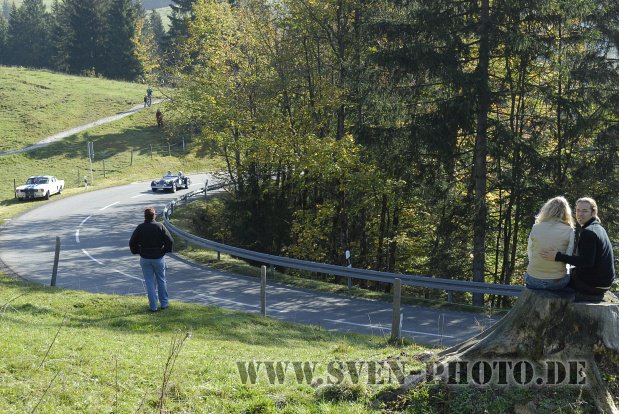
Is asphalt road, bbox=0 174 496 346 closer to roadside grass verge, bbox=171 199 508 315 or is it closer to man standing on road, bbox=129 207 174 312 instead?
roadside grass verge, bbox=171 199 508 315

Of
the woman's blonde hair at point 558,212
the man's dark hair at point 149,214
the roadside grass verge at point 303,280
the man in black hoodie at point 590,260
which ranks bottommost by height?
the roadside grass verge at point 303,280

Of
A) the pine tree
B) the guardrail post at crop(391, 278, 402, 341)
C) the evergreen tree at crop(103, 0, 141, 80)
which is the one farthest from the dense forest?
the pine tree

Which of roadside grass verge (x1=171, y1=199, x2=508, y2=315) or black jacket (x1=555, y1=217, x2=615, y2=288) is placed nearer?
black jacket (x1=555, y1=217, x2=615, y2=288)

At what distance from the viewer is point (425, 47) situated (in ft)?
61.7

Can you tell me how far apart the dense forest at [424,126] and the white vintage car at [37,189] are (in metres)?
13.1

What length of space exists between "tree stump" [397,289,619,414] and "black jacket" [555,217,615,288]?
0.77 ft

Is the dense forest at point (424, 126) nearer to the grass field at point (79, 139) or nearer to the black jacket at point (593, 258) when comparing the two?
the black jacket at point (593, 258)

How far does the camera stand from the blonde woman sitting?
5957mm

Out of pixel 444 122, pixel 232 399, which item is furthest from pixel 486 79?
pixel 232 399

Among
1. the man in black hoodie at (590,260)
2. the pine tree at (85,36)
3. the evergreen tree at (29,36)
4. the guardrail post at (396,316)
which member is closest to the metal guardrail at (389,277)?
the guardrail post at (396,316)

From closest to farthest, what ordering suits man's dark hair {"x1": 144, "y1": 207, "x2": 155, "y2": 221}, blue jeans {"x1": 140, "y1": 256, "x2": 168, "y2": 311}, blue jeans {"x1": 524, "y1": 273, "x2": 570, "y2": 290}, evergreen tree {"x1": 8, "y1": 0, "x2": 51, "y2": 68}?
1. blue jeans {"x1": 524, "y1": 273, "x2": 570, "y2": 290}
2. man's dark hair {"x1": 144, "y1": 207, "x2": 155, "y2": 221}
3. blue jeans {"x1": 140, "y1": 256, "x2": 168, "y2": 311}
4. evergreen tree {"x1": 8, "y1": 0, "x2": 51, "y2": 68}

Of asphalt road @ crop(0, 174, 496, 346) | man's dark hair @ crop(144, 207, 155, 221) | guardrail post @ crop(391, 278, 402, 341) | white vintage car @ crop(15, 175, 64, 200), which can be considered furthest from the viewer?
white vintage car @ crop(15, 175, 64, 200)

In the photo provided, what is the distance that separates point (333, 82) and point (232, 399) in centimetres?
2314

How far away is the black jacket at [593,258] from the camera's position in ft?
19.4
